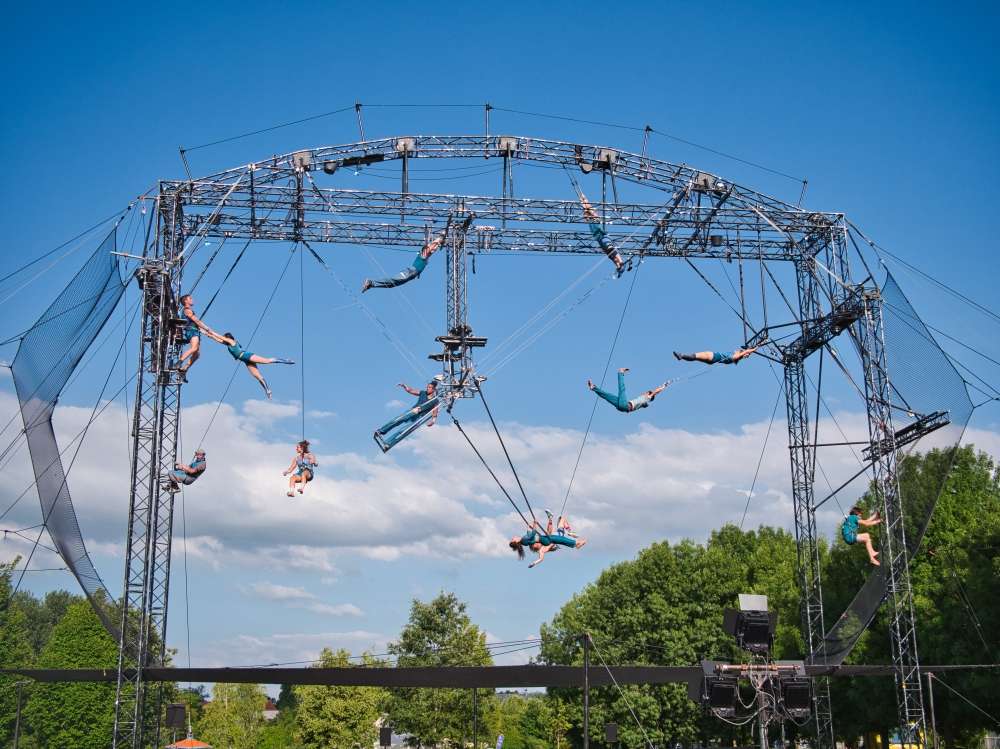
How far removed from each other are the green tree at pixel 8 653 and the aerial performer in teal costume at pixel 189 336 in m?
19.9

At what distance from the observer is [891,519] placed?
16.7 metres

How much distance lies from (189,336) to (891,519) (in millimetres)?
12556

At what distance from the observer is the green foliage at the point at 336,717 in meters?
31.1

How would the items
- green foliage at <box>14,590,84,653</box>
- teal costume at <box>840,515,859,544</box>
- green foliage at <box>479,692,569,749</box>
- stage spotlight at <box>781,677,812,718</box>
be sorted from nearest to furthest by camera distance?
stage spotlight at <box>781,677,812,718</box> < teal costume at <box>840,515,859,544</box> < green foliage at <box>479,692,569,749</box> < green foliage at <box>14,590,84,653</box>

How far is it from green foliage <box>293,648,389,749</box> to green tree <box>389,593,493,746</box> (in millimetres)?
907

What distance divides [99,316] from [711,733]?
21.8m

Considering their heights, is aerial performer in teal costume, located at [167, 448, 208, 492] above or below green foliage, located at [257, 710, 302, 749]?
above

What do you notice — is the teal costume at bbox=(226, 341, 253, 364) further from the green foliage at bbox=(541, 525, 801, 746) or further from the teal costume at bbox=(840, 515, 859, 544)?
the green foliage at bbox=(541, 525, 801, 746)

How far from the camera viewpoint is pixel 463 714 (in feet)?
101

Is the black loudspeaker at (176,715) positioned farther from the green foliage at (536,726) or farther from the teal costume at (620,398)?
the green foliage at (536,726)

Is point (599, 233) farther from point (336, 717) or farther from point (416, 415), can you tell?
point (336, 717)

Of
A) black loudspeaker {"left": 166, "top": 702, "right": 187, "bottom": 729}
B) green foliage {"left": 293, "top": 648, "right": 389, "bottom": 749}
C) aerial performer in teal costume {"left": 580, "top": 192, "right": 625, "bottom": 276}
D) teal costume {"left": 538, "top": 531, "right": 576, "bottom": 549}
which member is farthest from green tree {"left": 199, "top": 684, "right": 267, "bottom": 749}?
aerial performer in teal costume {"left": 580, "top": 192, "right": 625, "bottom": 276}

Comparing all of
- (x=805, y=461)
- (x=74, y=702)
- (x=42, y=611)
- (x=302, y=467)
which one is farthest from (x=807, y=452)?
(x=42, y=611)

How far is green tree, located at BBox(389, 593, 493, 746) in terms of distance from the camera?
30.7 m
